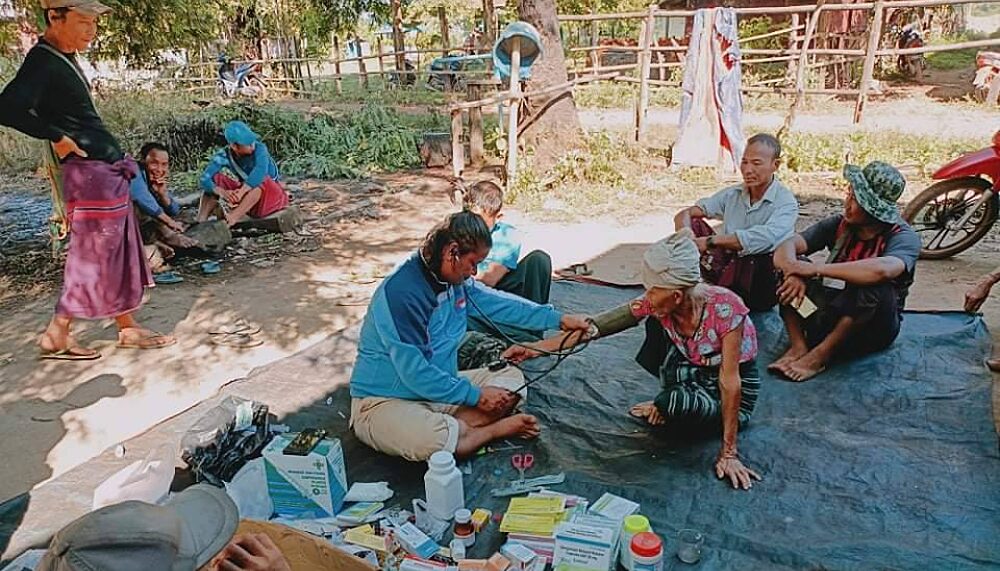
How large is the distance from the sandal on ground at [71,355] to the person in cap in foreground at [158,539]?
2.99 m

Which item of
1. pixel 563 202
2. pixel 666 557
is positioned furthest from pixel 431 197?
pixel 666 557

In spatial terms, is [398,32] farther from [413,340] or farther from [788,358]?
[413,340]

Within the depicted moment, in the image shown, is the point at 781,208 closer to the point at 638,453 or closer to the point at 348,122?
the point at 638,453

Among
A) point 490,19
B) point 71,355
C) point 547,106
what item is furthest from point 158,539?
point 490,19

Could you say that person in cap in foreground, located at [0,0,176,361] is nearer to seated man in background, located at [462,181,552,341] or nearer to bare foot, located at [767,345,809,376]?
seated man in background, located at [462,181,552,341]

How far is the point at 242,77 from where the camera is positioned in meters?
15.2

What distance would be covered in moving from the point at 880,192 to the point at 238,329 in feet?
11.4

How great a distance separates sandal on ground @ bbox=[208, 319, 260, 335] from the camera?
162 inches

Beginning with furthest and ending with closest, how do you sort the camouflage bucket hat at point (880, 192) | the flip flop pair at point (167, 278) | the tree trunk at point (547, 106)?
the tree trunk at point (547, 106) < the flip flop pair at point (167, 278) < the camouflage bucket hat at point (880, 192)

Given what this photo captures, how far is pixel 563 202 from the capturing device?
22.4ft

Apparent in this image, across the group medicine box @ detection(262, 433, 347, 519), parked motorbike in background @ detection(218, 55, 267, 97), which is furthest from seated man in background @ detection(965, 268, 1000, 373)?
parked motorbike in background @ detection(218, 55, 267, 97)

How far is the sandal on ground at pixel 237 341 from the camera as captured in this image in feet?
13.0

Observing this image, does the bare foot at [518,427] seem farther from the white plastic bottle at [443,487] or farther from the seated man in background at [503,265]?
the seated man in background at [503,265]

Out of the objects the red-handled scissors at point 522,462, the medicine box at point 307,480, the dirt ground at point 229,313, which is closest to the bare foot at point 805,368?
the red-handled scissors at point 522,462
